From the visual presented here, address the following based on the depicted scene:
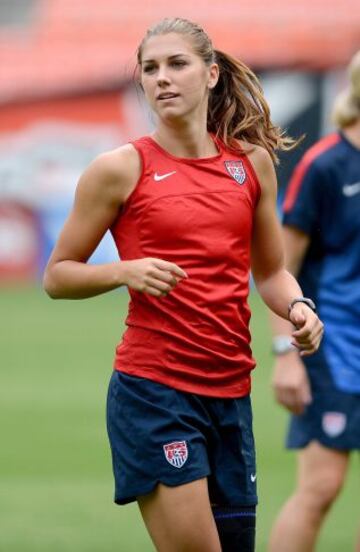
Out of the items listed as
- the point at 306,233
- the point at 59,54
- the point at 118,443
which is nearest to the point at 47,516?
→ the point at 306,233

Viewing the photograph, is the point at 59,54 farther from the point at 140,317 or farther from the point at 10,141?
the point at 140,317

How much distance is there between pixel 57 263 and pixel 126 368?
1.35 ft

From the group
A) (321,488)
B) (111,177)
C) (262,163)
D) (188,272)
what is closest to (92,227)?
(111,177)

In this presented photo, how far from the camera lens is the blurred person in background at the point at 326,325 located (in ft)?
20.0

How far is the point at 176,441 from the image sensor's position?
4.83 m

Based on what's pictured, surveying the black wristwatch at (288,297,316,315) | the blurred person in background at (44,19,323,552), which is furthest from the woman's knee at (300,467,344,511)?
the black wristwatch at (288,297,316,315)

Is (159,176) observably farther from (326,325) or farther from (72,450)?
(72,450)

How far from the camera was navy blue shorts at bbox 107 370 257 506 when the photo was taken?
482cm

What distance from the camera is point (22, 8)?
80.9 feet

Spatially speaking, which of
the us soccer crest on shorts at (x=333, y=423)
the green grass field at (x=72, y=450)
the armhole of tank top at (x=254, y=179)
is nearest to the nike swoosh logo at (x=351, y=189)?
the us soccer crest on shorts at (x=333, y=423)

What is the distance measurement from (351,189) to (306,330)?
1.38m

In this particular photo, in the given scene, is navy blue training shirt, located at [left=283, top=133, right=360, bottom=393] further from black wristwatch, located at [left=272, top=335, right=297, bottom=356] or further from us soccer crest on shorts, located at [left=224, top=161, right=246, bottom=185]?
us soccer crest on shorts, located at [left=224, top=161, right=246, bottom=185]

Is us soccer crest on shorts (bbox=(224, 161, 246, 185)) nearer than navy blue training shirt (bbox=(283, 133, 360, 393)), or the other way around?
us soccer crest on shorts (bbox=(224, 161, 246, 185))

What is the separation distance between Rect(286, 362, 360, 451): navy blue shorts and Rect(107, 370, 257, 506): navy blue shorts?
43.4 inches
